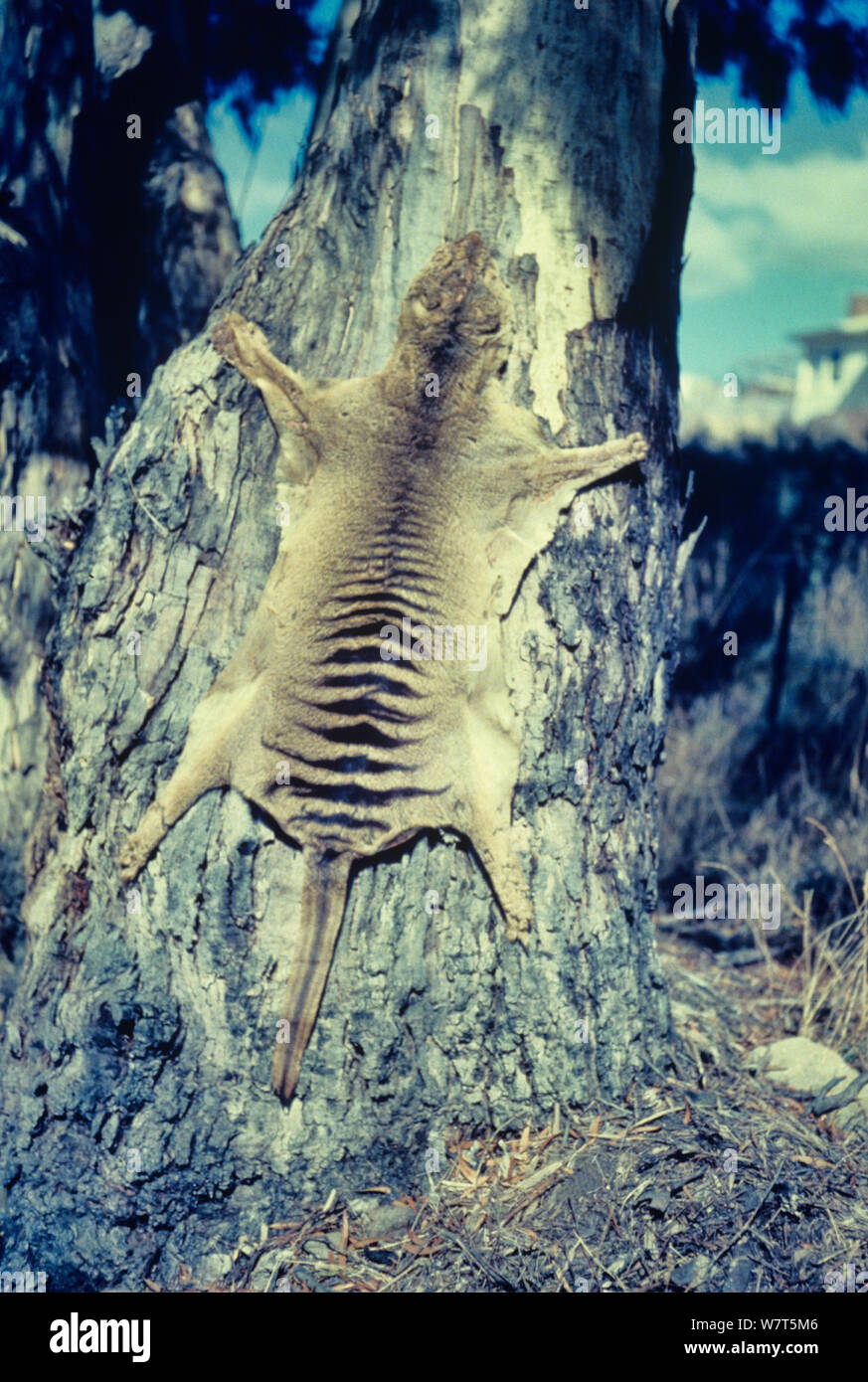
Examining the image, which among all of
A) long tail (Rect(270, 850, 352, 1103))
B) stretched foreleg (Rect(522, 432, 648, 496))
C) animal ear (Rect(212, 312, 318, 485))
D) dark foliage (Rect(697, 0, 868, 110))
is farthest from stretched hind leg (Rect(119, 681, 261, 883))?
dark foliage (Rect(697, 0, 868, 110))

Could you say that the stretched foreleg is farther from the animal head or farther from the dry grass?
the dry grass

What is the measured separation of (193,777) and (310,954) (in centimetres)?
48

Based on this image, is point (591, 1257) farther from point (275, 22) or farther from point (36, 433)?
point (275, 22)

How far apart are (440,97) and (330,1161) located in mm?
2492

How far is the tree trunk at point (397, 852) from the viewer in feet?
7.35

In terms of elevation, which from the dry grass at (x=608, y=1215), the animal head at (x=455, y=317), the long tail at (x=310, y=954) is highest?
the animal head at (x=455, y=317)

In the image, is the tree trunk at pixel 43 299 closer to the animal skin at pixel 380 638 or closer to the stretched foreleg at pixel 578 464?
the animal skin at pixel 380 638

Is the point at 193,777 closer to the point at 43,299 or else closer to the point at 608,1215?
the point at 608,1215

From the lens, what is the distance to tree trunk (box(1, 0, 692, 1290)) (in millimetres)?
2240

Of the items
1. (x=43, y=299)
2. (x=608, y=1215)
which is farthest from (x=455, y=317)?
(x=608, y=1215)

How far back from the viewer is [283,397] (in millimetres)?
2289

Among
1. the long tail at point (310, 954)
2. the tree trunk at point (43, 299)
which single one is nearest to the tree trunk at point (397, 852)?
the long tail at point (310, 954)

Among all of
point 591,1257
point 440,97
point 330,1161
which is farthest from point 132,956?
point 440,97

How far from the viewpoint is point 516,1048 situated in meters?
→ 2.36
